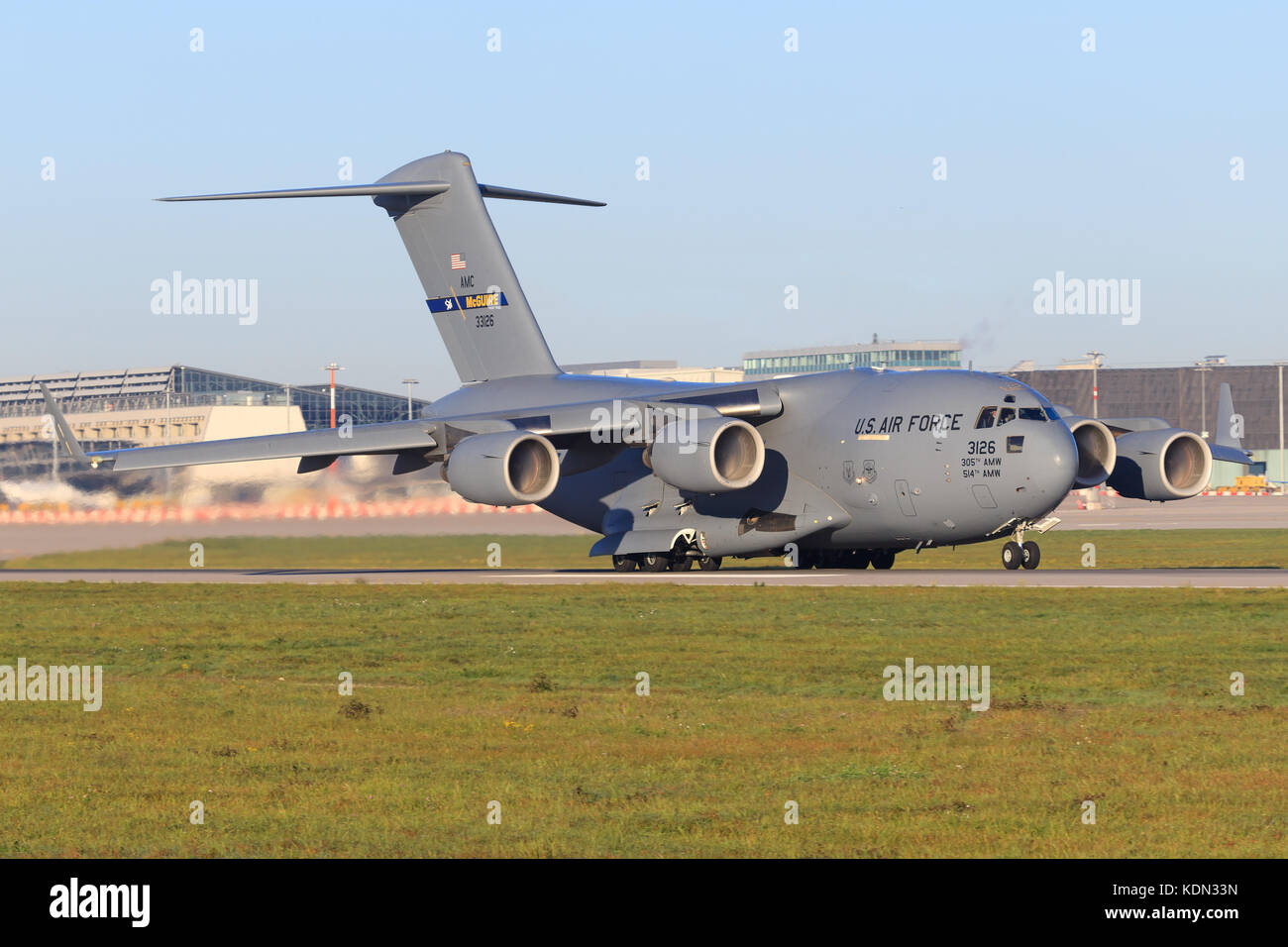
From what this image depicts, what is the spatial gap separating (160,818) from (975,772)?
5562mm

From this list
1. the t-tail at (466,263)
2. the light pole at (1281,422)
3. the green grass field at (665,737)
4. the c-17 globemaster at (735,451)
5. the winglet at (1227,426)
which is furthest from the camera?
the light pole at (1281,422)

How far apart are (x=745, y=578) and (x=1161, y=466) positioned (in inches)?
348

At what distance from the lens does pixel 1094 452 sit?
31.1m

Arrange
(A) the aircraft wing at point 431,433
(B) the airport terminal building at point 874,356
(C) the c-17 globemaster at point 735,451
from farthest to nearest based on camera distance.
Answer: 1. (B) the airport terminal building at point 874,356
2. (A) the aircraft wing at point 431,433
3. (C) the c-17 globemaster at point 735,451

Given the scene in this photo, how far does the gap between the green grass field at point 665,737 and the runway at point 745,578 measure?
3.68 m

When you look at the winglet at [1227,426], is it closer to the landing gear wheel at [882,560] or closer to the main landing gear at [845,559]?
the landing gear wheel at [882,560]

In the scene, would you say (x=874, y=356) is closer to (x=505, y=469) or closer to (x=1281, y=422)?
(x=1281, y=422)

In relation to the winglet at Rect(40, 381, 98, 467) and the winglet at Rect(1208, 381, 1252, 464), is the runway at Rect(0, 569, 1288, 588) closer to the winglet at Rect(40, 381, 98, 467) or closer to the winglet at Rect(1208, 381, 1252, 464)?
the winglet at Rect(40, 381, 98, 467)

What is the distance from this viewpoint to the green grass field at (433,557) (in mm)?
36781

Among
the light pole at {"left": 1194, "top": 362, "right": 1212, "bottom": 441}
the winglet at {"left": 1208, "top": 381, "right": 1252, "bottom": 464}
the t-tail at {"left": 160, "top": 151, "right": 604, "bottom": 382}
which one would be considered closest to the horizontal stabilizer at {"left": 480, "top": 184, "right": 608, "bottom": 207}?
the t-tail at {"left": 160, "top": 151, "right": 604, "bottom": 382}

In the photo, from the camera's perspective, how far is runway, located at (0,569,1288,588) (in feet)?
88.2

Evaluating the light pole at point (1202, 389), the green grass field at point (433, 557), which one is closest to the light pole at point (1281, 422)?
the light pole at point (1202, 389)
